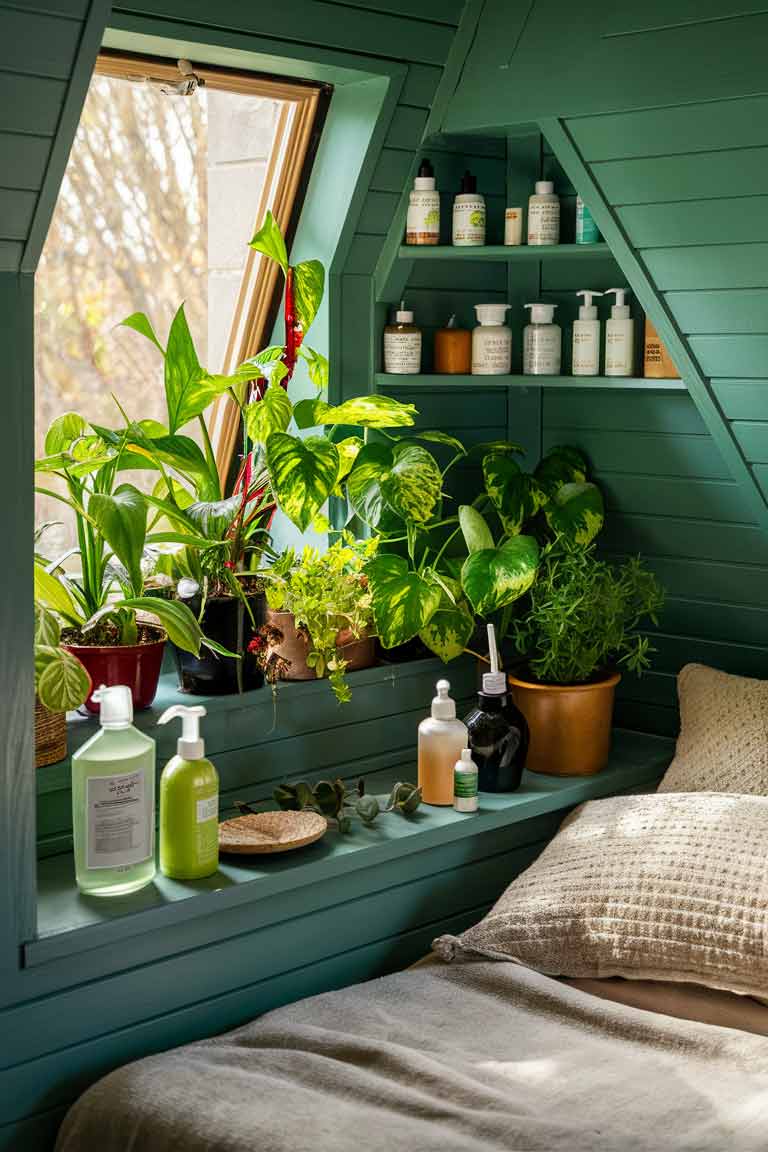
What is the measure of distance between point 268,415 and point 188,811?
706 mm

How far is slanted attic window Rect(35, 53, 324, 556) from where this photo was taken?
7.91 ft

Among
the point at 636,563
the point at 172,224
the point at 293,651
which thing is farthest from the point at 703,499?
the point at 172,224

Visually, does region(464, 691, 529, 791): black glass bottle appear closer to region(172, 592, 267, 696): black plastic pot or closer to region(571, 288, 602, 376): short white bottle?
region(172, 592, 267, 696): black plastic pot

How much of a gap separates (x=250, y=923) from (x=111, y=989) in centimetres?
23

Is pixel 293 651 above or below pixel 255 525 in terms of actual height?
below

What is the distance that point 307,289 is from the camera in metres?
2.52

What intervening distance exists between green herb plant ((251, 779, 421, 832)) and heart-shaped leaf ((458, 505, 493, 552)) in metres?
0.49

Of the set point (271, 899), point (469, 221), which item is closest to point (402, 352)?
point (469, 221)

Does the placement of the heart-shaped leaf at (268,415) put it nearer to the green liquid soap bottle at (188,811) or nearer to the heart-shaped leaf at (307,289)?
the heart-shaped leaf at (307,289)

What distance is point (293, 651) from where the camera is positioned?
8.27 ft

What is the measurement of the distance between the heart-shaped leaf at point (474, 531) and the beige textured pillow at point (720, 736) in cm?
45

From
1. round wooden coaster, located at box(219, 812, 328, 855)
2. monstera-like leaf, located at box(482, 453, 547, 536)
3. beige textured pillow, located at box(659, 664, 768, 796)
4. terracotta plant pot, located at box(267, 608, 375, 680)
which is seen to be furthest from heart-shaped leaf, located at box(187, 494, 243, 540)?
beige textured pillow, located at box(659, 664, 768, 796)

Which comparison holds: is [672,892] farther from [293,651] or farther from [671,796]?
[293,651]

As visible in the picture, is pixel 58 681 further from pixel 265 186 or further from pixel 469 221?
pixel 469 221
